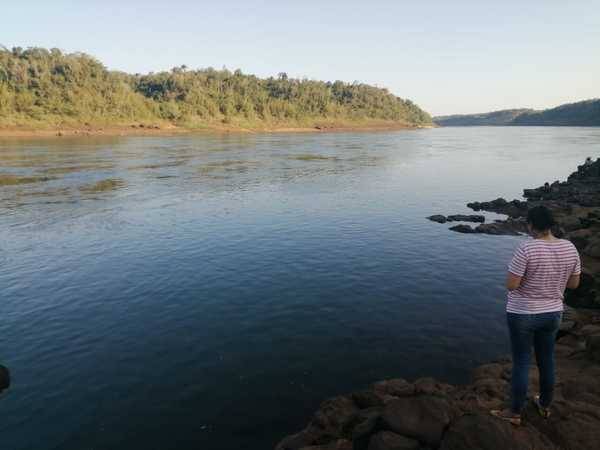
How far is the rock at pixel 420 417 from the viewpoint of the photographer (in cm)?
788

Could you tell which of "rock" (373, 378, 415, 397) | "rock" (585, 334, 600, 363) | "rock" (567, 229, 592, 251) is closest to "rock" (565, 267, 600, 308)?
"rock" (585, 334, 600, 363)

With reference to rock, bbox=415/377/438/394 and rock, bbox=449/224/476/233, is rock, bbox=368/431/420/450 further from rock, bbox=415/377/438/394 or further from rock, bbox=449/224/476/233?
rock, bbox=449/224/476/233

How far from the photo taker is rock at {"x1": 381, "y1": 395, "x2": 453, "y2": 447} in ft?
25.8

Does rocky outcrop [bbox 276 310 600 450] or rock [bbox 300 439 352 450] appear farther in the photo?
rock [bbox 300 439 352 450]

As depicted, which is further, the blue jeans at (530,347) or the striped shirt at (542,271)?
the blue jeans at (530,347)

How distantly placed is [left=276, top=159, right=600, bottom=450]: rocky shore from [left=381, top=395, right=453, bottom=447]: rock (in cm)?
2

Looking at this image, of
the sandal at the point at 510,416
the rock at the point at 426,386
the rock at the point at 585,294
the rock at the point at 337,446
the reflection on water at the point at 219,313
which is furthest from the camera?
the rock at the point at 585,294

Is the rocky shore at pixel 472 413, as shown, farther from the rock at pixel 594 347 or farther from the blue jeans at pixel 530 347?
the blue jeans at pixel 530 347

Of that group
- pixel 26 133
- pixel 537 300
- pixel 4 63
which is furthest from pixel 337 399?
pixel 4 63

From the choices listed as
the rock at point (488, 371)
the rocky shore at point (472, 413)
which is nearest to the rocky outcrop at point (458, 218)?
the rocky shore at point (472, 413)

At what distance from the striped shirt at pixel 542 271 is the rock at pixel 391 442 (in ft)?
10.6

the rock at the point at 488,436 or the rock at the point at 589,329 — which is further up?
the rock at the point at 488,436

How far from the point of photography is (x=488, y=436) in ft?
23.6

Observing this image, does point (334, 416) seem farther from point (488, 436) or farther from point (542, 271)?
point (542, 271)
